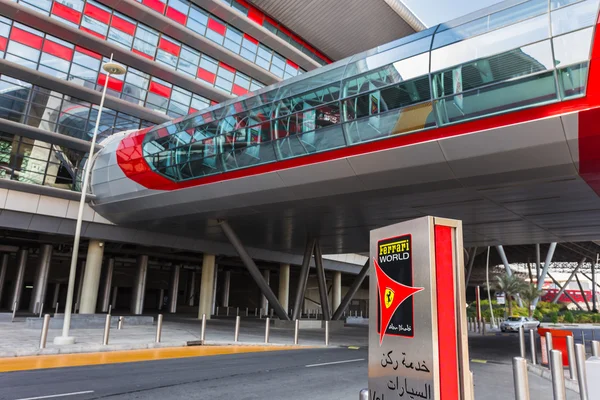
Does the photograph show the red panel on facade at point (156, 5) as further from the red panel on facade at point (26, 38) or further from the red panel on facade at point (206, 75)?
the red panel on facade at point (26, 38)

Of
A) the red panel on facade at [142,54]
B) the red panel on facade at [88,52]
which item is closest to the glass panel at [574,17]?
the red panel on facade at [142,54]

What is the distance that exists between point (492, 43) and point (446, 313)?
11.3m

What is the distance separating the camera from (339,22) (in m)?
39.6

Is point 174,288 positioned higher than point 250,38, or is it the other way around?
point 250,38

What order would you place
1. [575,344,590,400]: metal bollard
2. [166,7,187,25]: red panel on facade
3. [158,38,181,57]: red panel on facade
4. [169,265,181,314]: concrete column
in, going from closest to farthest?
[575,344,590,400]: metal bollard → [158,38,181,57]: red panel on facade → [166,7,187,25]: red panel on facade → [169,265,181,314]: concrete column

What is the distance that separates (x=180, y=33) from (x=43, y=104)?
1035cm

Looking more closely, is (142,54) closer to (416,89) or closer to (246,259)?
(246,259)

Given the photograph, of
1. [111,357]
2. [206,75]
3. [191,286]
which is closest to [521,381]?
[111,357]

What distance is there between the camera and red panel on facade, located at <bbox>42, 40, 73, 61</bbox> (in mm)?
24703

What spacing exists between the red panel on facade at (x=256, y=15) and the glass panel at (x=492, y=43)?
2677 cm

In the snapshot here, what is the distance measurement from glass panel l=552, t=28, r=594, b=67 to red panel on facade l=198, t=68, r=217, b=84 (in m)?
25.3

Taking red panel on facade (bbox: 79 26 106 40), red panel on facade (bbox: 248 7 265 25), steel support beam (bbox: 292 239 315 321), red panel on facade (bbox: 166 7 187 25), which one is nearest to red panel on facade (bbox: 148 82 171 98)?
red panel on facade (bbox: 79 26 106 40)

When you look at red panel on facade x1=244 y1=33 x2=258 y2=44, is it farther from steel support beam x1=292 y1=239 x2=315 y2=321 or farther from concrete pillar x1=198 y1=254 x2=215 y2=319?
steel support beam x1=292 y1=239 x2=315 y2=321

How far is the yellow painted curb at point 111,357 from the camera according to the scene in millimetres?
10447
